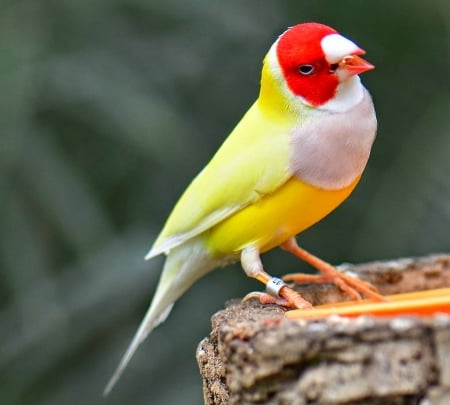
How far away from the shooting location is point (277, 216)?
2350 mm

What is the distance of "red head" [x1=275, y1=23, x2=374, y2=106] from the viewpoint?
224 cm

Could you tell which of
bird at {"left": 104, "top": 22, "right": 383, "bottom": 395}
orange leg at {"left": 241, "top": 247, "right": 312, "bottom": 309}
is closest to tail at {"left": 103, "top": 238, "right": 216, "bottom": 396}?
bird at {"left": 104, "top": 22, "right": 383, "bottom": 395}

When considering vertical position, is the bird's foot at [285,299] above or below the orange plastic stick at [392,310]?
below

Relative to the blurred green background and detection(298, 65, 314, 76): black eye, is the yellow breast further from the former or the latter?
the blurred green background

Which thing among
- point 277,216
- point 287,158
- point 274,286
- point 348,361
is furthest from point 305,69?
point 348,361

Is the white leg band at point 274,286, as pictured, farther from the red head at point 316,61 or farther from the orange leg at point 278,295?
the red head at point 316,61

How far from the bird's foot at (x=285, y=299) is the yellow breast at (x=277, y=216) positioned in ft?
0.52

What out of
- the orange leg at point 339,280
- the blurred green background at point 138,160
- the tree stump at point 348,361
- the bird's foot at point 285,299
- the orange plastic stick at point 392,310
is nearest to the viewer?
the tree stump at point 348,361

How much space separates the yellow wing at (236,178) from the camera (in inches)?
91.1

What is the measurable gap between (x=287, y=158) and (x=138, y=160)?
1459 mm

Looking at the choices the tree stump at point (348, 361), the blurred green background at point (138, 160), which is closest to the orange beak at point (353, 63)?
the tree stump at point (348, 361)

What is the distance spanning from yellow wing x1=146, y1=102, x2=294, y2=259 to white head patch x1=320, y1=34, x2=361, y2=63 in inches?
6.9

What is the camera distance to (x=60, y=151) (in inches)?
142

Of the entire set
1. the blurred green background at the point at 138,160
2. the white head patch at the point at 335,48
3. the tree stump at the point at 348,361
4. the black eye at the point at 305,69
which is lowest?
the blurred green background at the point at 138,160
